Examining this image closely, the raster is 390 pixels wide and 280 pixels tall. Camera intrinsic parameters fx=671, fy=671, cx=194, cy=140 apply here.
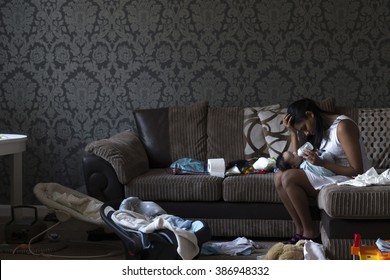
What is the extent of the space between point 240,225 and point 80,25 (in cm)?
215

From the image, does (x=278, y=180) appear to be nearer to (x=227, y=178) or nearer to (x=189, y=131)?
(x=227, y=178)

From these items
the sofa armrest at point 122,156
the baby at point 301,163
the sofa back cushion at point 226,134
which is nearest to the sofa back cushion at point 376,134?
the baby at point 301,163

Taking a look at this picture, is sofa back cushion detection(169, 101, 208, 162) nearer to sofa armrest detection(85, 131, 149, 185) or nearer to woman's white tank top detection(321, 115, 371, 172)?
sofa armrest detection(85, 131, 149, 185)

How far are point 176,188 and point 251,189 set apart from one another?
49 cm

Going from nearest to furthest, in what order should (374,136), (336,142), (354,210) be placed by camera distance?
(354,210) < (336,142) < (374,136)

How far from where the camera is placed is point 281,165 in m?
4.20

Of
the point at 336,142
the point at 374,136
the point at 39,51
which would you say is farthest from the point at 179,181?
Answer: the point at 39,51

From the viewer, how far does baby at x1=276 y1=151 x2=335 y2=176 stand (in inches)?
158

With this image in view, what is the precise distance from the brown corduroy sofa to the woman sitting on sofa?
113 millimetres

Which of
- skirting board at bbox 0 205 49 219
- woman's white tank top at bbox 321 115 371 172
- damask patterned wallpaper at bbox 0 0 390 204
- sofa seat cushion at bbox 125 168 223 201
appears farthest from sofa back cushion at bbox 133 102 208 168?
woman's white tank top at bbox 321 115 371 172

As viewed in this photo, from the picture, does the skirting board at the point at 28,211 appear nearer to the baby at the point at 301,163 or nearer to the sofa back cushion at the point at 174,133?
the sofa back cushion at the point at 174,133

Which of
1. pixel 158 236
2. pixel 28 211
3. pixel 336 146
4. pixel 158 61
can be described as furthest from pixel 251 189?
pixel 28 211

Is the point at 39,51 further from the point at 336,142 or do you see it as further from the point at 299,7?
the point at 336,142

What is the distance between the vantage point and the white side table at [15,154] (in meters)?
4.31
